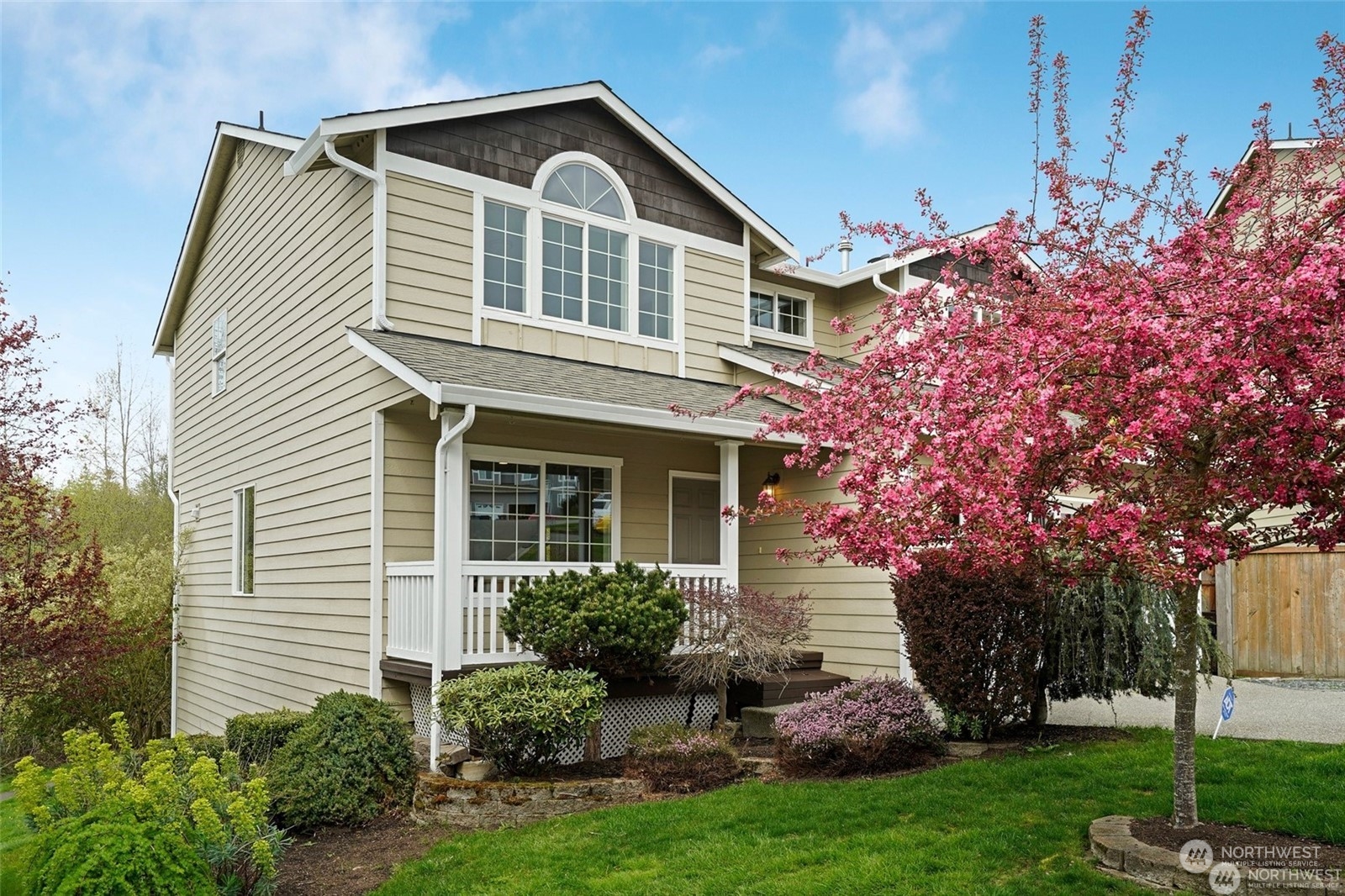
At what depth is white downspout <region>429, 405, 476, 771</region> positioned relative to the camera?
8.30 meters

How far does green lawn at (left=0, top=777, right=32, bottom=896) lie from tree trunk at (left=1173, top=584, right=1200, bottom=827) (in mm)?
6633

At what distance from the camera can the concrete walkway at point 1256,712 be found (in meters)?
8.36

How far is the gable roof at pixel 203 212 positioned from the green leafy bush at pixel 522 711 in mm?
7020

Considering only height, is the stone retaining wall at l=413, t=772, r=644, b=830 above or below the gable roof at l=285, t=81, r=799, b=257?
below

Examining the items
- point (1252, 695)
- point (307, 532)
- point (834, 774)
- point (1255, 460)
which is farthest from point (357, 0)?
point (1252, 695)

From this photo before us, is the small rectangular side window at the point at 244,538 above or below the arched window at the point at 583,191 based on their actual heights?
below

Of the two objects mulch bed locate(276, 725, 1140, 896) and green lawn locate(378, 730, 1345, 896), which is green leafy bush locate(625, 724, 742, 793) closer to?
mulch bed locate(276, 725, 1140, 896)

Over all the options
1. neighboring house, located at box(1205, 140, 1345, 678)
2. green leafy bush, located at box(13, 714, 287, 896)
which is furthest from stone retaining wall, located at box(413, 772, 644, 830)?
neighboring house, located at box(1205, 140, 1345, 678)

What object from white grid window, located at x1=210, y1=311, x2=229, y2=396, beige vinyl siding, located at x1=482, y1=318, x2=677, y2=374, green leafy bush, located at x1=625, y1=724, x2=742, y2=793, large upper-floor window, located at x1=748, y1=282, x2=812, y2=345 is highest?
large upper-floor window, located at x1=748, y1=282, x2=812, y2=345

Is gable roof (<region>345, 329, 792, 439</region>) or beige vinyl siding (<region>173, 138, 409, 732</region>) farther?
beige vinyl siding (<region>173, 138, 409, 732</region>)

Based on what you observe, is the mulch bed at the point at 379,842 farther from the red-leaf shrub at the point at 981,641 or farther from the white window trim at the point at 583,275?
the white window trim at the point at 583,275

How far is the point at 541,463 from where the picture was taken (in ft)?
35.2

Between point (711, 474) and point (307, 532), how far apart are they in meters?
4.72

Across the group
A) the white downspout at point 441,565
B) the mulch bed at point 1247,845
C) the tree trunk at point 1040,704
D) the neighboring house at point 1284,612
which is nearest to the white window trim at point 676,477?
the white downspout at point 441,565
